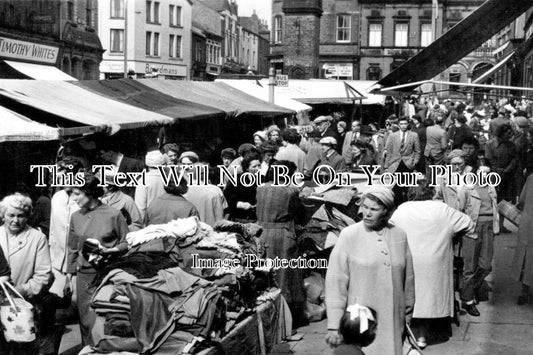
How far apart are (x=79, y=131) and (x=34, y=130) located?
1140 millimetres

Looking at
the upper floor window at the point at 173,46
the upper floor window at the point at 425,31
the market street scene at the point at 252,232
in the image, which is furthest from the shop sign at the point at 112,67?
the market street scene at the point at 252,232

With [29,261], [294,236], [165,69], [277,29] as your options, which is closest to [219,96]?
[294,236]

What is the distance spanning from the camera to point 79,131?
10.0 m

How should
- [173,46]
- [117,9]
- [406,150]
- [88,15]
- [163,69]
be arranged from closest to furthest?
[406,150]
[88,15]
[117,9]
[163,69]
[173,46]

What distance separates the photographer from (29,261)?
633 centimetres

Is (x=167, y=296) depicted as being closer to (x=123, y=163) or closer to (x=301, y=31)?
(x=123, y=163)

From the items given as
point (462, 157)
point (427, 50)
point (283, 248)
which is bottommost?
point (283, 248)

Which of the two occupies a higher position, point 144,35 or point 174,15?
point 174,15

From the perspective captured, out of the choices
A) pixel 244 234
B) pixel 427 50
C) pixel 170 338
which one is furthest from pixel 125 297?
pixel 427 50

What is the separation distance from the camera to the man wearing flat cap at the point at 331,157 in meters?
11.9

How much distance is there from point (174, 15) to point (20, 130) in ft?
205

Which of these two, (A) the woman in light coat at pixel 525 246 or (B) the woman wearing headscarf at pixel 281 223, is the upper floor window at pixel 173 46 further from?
(B) the woman wearing headscarf at pixel 281 223

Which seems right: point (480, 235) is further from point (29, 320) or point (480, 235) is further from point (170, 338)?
point (29, 320)

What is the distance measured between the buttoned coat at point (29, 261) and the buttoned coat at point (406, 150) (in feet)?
31.2
